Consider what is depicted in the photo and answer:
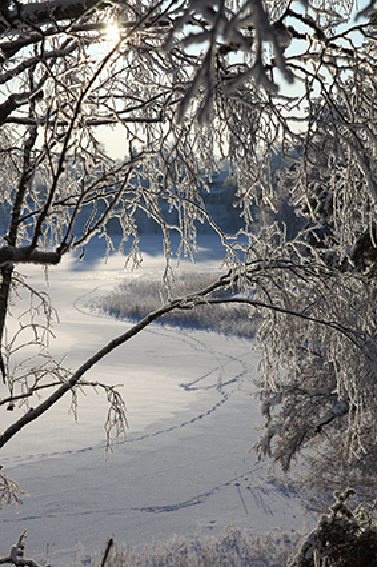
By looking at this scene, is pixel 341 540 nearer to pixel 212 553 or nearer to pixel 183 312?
pixel 212 553

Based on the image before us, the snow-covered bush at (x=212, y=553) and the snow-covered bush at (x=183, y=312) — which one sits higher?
the snow-covered bush at (x=183, y=312)

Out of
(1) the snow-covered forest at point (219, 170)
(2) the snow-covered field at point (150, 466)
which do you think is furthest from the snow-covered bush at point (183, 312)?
(1) the snow-covered forest at point (219, 170)

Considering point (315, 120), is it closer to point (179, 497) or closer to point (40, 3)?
point (40, 3)

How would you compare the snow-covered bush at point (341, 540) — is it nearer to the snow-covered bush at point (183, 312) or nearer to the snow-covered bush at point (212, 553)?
the snow-covered bush at point (212, 553)

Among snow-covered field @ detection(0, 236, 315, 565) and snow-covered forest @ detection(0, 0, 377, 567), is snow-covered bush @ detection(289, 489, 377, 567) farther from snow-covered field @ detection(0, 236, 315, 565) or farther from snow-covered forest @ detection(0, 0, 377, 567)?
snow-covered field @ detection(0, 236, 315, 565)

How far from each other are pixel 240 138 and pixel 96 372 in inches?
497

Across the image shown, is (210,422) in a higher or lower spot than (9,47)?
lower

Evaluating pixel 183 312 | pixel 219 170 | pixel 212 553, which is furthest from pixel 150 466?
pixel 183 312

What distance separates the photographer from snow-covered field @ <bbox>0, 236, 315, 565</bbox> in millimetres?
7148

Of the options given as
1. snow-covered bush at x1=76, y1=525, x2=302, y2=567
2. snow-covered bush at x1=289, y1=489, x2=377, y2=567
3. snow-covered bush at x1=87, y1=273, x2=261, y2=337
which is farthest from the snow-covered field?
snow-covered bush at x1=87, y1=273, x2=261, y2=337

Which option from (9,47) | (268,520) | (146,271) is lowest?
(268,520)

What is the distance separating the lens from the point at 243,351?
17000mm

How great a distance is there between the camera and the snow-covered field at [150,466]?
7148 millimetres

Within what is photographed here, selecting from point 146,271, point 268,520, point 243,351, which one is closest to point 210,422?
point 268,520
